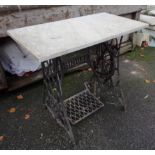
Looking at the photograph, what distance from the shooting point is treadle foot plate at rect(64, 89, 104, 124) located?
2.35m

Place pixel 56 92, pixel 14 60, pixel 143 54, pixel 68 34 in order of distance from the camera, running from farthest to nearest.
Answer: pixel 143 54
pixel 14 60
pixel 56 92
pixel 68 34

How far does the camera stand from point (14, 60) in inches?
107

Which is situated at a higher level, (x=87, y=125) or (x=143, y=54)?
(x=143, y=54)

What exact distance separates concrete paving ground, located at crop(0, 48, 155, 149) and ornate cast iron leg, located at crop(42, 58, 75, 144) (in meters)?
0.13

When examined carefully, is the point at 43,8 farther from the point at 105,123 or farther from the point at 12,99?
the point at 105,123

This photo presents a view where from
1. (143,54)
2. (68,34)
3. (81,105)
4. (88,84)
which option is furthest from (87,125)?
(143,54)

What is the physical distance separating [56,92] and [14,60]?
0.96m

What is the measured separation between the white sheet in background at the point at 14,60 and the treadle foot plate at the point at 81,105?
744 millimetres

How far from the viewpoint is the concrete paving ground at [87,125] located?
2068mm

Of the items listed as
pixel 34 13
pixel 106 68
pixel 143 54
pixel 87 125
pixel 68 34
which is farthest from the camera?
pixel 143 54

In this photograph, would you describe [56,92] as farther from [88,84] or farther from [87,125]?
[88,84]

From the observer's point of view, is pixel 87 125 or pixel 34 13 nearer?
pixel 87 125

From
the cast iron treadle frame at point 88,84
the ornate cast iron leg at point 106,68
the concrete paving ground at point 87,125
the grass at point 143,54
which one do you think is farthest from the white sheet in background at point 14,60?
the grass at point 143,54

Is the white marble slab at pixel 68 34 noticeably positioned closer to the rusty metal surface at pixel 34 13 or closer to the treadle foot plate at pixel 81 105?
the rusty metal surface at pixel 34 13
